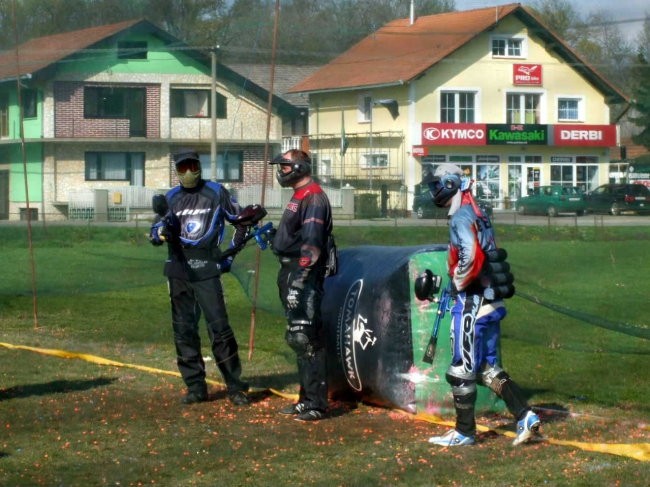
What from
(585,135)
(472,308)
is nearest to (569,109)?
(585,135)

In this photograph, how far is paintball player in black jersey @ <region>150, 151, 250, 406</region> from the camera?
8.80 m

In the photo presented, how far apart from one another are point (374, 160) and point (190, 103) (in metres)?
14.4

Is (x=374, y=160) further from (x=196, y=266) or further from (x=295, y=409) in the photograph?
(x=295, y=409)

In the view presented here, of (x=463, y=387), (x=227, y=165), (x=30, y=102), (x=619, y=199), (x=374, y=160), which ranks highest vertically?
(x=30, y=102)

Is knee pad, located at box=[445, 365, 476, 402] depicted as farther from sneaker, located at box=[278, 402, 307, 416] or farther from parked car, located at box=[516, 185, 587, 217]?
parked car, located at box=[516, 185, 587, 217]

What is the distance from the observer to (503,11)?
44844 millimetres

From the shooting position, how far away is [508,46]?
4634cm

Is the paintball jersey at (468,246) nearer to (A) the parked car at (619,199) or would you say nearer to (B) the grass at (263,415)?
(B) the grass at (263,415)

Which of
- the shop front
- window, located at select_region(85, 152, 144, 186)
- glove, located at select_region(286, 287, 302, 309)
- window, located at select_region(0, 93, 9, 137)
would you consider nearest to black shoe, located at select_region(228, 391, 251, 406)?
glove, located at select_region(286, 287, 302, 309)

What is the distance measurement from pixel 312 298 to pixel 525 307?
9035mm

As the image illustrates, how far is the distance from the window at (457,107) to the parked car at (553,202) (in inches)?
286

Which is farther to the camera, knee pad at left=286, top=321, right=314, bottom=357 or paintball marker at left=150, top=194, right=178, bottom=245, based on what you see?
paintball marker at left=150, top=194, right=178, bottom=245

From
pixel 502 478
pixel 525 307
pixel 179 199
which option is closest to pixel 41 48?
pixel 525 307

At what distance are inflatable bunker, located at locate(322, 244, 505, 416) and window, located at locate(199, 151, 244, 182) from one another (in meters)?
25.9
